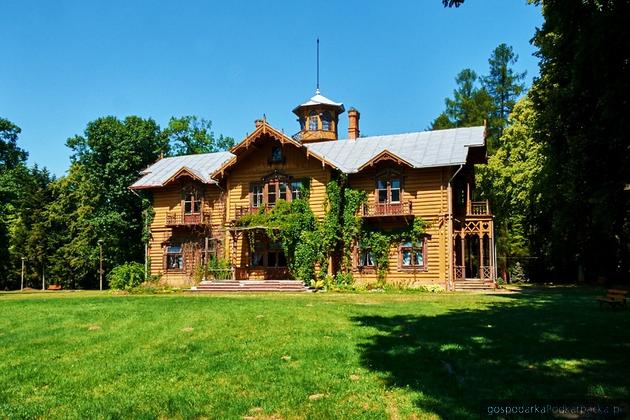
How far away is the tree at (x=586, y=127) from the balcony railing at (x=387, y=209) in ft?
21.5

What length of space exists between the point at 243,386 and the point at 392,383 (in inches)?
82.2

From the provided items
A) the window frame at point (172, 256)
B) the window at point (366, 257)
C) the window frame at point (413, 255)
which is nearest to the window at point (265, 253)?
the window at point (366, 257)

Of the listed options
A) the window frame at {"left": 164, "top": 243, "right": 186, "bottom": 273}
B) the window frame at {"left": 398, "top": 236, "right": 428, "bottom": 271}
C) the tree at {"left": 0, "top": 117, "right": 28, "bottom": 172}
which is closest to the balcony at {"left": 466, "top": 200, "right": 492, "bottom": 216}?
the window frame at {"left": 398, "top": 236, "right": 428, "bottom": 271}

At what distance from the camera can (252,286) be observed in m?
29.1

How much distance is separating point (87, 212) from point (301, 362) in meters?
38.9

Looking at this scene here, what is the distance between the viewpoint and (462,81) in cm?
5781

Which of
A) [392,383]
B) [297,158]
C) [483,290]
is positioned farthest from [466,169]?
[392,383]

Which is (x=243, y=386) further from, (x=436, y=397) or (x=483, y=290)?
(x=483, y=290)

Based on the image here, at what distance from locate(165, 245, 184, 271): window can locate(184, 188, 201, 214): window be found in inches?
97.9

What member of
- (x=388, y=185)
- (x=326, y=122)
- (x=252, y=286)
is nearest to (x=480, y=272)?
(x=388, y=185)

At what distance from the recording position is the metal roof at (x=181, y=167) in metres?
35.2

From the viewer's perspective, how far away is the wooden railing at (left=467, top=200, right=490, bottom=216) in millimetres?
29494

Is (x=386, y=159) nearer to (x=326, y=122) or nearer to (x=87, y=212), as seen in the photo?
(x=326, y=122)

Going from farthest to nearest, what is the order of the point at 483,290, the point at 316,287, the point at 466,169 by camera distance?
→ the point at 466,169, the point at 316,287, the point at 483,290
